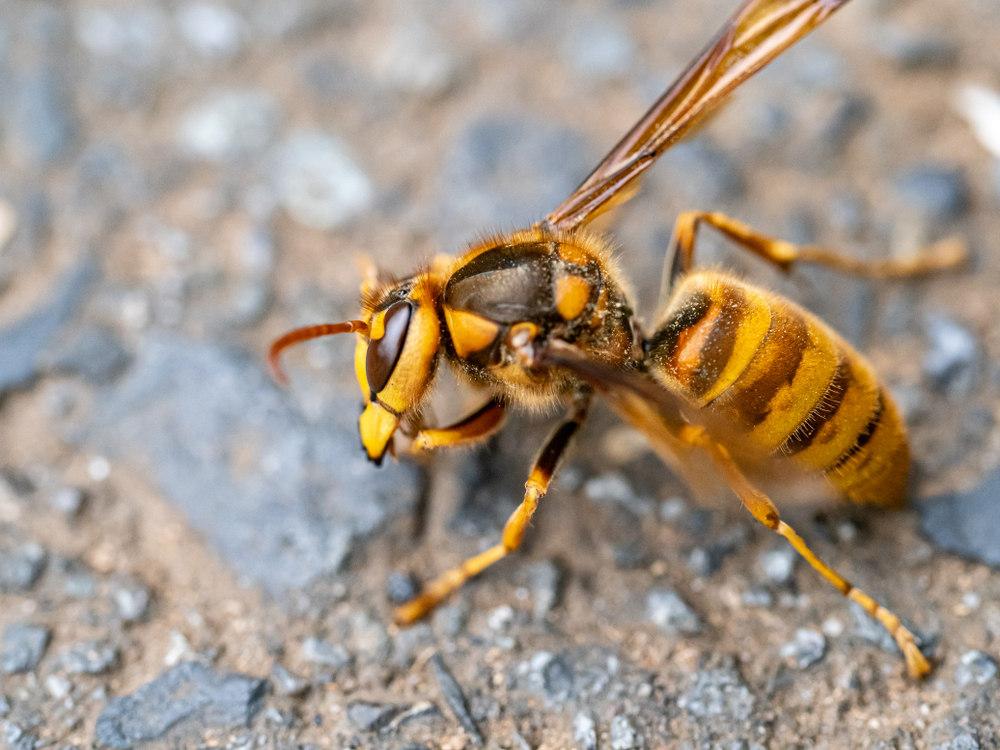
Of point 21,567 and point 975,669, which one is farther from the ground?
point 21,567

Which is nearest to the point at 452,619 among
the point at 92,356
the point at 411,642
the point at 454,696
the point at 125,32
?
the point at 411,642

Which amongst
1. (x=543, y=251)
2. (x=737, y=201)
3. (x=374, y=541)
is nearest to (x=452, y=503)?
(x=374, y=541)

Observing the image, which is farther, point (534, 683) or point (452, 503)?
point (452, 503)

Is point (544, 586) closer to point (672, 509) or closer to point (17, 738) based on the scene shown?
point (672, 509)

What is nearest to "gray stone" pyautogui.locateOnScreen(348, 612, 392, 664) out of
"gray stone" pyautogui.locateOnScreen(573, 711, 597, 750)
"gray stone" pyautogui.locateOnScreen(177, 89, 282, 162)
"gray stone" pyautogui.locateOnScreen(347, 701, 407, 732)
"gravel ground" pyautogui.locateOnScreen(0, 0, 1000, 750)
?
"gravel ground" pyautogui.locateOnScreen(0, 0, 1000, 750)

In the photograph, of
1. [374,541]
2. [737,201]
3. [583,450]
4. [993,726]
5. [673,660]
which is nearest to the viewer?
[993,726]

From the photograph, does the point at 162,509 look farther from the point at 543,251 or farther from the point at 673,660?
the point at 673,660
